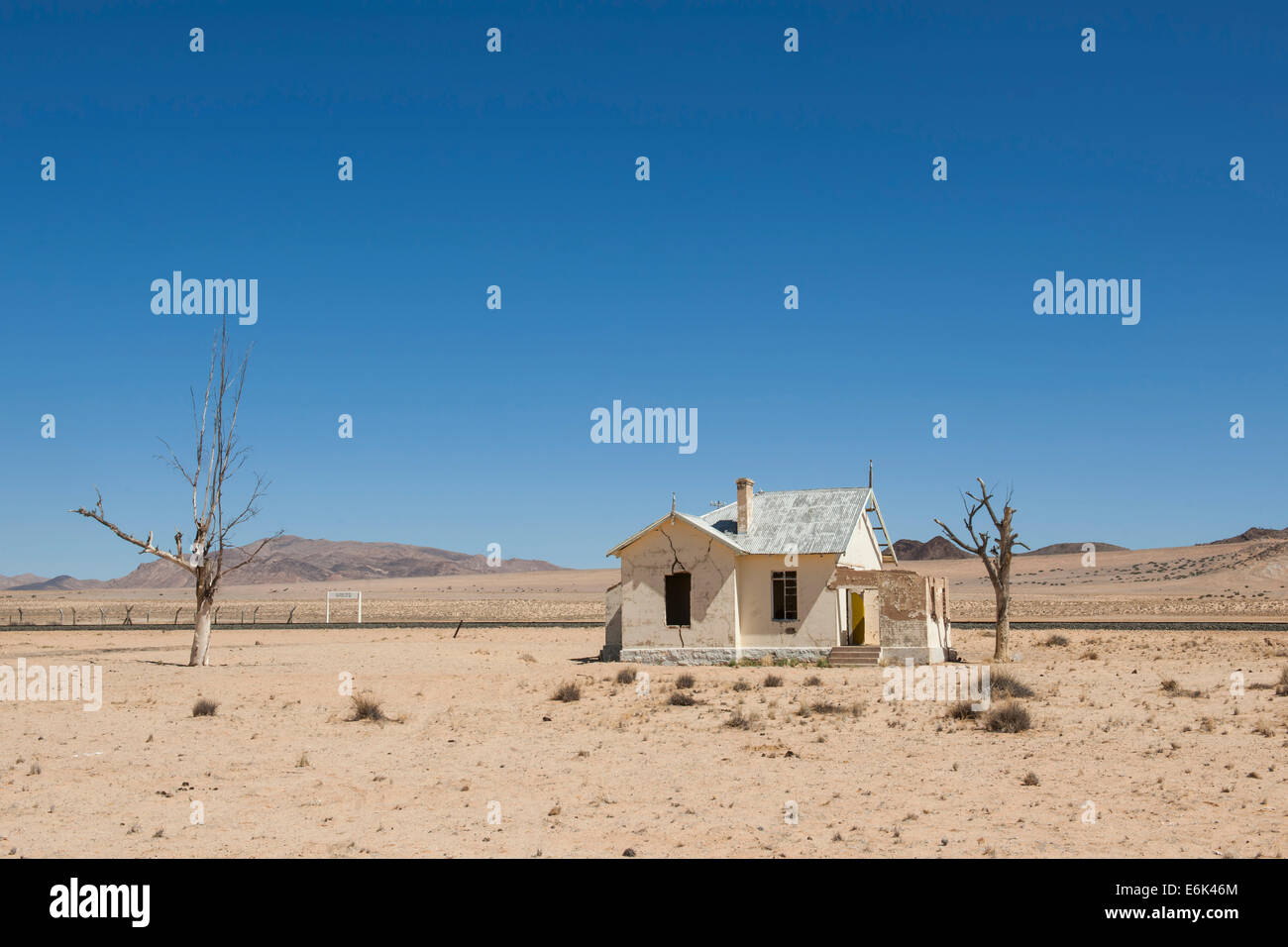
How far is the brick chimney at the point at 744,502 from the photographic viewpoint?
1240 inches

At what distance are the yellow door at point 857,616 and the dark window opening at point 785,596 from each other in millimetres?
2741

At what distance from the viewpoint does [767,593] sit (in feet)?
98.0

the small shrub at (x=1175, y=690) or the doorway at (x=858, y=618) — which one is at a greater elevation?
the doorway at (x=858, y=618)

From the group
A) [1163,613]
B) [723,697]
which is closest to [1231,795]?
[723,697]

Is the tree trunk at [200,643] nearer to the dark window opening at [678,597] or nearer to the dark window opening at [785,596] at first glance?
the dark window opening at [678,597]

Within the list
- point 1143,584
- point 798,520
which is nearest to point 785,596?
point 798,520

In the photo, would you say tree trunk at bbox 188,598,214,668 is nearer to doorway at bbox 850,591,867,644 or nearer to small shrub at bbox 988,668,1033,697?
doorway at bbox 850,591,867,644

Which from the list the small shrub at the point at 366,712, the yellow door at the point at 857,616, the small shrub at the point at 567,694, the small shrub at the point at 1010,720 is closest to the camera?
the small shrub at the point at 1010,720

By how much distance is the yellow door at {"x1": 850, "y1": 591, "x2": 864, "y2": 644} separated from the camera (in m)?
31.7

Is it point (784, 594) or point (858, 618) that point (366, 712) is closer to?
point (784, 594)

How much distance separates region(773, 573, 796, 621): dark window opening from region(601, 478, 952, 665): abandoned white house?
0.09ft

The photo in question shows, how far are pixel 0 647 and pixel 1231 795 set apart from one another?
38.0m

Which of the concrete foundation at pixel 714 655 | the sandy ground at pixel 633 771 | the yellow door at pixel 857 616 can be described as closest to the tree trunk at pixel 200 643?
the sandy ground at pixel 633 771

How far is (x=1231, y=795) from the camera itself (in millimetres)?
11945
